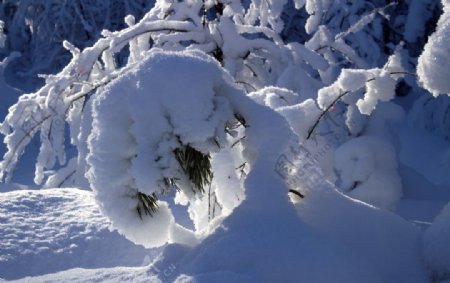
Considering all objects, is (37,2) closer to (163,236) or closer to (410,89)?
(410,89)

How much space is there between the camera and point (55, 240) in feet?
A: 8.14

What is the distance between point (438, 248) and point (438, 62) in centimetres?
56

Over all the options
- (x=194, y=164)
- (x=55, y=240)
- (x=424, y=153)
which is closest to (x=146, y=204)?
(x=194, y=164)

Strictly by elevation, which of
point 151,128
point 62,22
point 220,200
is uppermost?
point 151,128

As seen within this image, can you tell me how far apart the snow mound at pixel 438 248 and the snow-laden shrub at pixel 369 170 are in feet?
5.50

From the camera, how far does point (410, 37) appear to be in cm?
979

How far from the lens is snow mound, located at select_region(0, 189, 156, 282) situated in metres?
2.33

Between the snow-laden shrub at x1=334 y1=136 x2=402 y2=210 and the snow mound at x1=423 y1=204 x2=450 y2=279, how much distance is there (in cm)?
Result: 168

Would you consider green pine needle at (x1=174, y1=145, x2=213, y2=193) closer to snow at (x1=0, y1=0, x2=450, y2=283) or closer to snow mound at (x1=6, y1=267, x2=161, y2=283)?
snow at (x1=0, y1=0, x2=450, y2=283)

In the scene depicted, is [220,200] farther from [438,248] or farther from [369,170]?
A: [369,170]

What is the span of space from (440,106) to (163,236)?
9250 millimetres

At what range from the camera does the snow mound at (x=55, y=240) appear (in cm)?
233


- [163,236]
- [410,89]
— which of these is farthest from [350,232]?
[410,89]

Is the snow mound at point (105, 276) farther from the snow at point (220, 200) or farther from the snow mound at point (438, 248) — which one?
the snow mound at point (438, 248)
